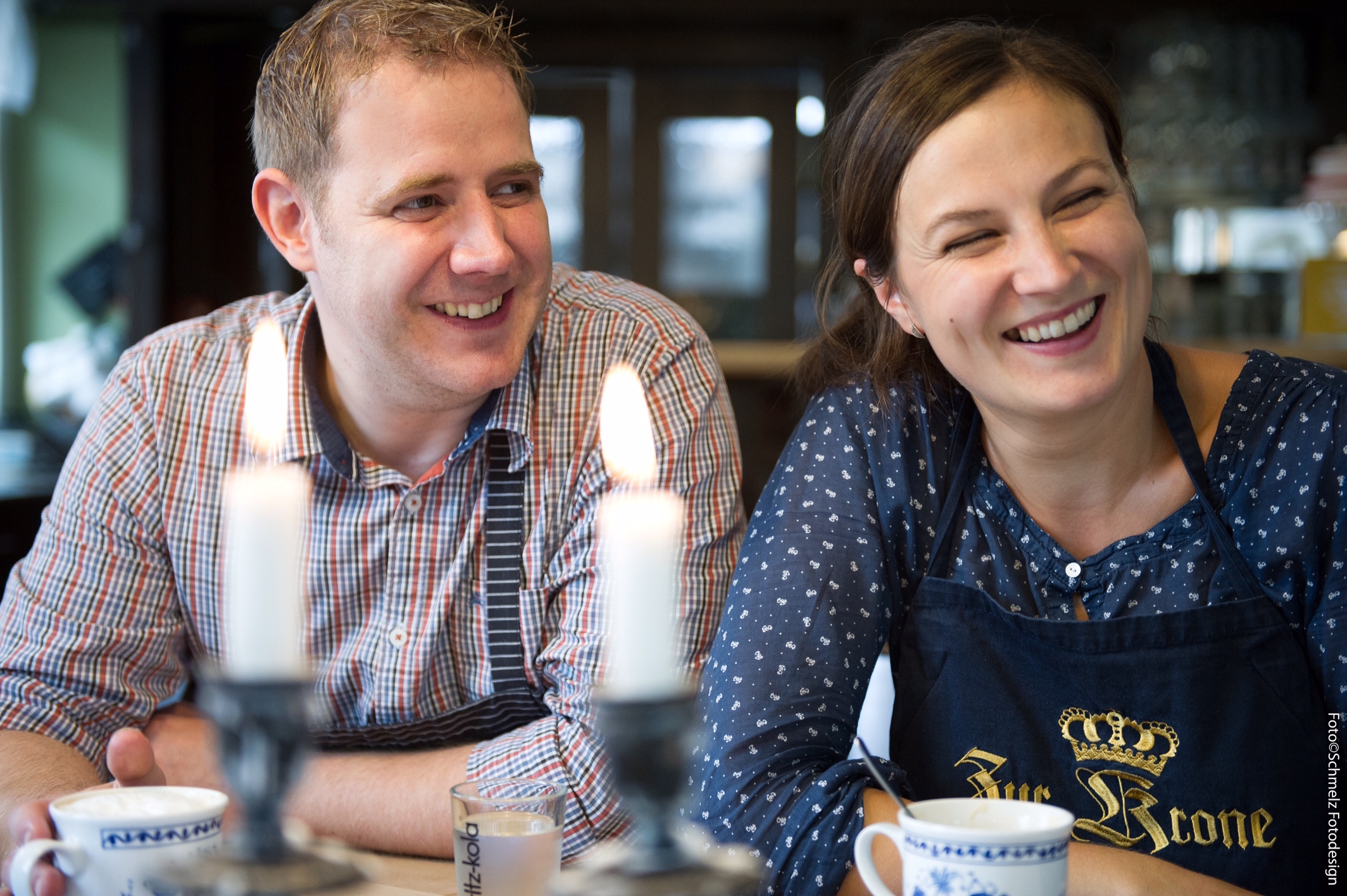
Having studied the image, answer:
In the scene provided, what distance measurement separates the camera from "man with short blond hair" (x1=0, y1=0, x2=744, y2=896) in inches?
52.4

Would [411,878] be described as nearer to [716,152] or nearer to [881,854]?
[881,854]

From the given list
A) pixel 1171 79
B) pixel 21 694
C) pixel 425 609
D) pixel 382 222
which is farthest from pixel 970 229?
pixel 1171 79

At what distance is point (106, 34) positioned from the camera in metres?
4.75

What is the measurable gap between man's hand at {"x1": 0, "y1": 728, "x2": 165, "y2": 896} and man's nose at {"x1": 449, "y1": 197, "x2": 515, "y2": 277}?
0.56 meters

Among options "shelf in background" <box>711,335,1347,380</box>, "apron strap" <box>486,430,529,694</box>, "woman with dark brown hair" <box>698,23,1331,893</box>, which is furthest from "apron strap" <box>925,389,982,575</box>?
"shelf in background" <box>711,335,1347,380</box>

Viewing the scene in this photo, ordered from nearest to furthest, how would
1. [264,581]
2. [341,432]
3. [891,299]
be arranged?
[264,581] → [891,299] → [341,432]

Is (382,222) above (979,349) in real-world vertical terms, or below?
above

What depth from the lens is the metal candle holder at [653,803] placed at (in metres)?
0.50

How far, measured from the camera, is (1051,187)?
46.9 inches

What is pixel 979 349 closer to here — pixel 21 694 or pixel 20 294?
pixel 21 694

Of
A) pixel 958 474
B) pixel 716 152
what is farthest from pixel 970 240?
pixel 716 152

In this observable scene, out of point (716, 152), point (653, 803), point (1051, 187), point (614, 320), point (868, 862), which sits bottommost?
point (868, 862)

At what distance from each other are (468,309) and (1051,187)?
0.60 meters

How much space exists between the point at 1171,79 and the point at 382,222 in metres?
3.38
